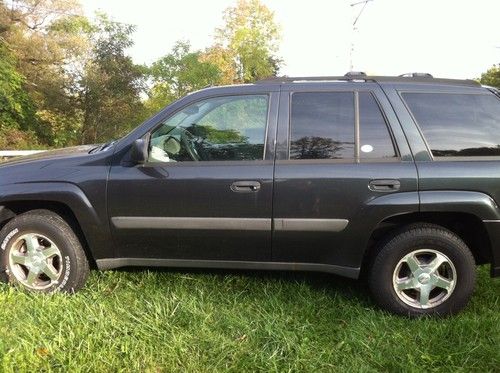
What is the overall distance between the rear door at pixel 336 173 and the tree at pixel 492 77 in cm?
3509

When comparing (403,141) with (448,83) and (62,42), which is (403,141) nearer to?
(448,83)

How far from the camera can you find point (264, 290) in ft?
12.4

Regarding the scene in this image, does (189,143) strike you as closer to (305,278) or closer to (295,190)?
(295,190)

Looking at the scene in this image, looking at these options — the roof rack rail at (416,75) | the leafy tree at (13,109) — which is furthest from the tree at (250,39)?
the roof rack rail at (416,75)

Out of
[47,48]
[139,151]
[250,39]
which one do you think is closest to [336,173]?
[139,151]

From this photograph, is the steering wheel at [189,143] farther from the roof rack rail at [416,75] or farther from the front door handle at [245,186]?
the roof rack rail at [416,75]

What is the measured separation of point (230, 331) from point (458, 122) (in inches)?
85.4

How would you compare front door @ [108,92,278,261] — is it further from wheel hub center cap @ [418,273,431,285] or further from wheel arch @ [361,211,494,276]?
wheel hub center cap @ [418,273,431,285]

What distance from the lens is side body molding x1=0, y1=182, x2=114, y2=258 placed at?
360 cm

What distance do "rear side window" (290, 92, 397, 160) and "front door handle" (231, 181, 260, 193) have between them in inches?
13.1

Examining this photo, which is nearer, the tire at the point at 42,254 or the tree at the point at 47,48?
the tire at the point at 42,254

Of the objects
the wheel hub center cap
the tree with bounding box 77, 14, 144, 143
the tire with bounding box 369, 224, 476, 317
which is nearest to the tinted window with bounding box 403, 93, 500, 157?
the tire with bounding box 369, 224, 476, 317

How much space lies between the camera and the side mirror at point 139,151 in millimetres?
3455

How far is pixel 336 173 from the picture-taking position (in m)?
3.38
